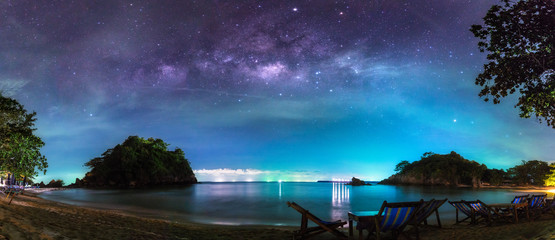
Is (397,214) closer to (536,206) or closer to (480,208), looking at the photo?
(480,208)

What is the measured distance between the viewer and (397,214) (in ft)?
22.1

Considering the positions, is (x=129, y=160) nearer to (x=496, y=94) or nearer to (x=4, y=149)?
(x=4, y=149)

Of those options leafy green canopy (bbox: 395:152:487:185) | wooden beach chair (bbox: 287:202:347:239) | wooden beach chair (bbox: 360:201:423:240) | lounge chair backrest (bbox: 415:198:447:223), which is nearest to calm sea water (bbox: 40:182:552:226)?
wooden beach chair (bbox: 287:202:347:239)

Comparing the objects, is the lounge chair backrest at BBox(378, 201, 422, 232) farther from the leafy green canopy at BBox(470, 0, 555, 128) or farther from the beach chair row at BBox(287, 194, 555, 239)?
the leafy green canopy at BBox(470, 0, 555, 128)

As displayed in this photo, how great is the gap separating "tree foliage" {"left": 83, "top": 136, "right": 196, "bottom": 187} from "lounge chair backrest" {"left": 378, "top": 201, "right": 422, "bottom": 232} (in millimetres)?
76347

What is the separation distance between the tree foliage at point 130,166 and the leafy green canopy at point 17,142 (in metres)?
60.2

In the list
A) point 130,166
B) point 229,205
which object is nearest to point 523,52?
point 229,205

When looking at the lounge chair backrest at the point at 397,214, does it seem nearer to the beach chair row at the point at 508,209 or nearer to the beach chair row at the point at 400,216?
the beach chair row at the point at 400,216

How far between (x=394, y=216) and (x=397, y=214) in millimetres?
92

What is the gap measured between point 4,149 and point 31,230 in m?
12.7

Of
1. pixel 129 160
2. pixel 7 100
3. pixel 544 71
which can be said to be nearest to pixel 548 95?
pixel 544 71

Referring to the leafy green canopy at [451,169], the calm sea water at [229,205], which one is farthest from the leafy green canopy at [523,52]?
the leafy green canopy at [451,169]

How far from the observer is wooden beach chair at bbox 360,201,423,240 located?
6.59 metres

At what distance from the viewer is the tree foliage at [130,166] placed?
2793 inches
